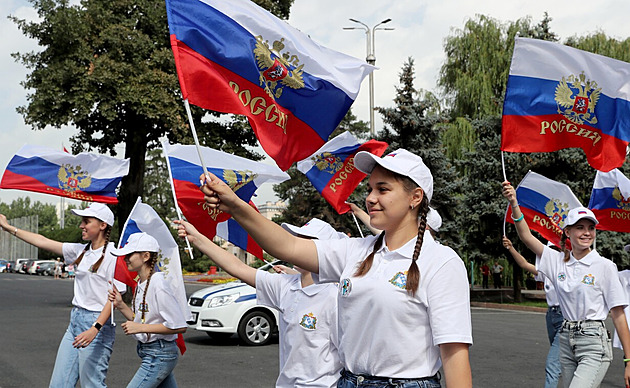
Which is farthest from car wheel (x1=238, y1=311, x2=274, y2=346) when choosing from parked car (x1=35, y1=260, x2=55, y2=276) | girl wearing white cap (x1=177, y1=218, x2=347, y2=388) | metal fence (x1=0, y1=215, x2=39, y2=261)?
metal fence (x1=0, y1=215, x2=39, y2=261)

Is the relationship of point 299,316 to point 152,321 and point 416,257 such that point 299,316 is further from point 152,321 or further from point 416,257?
point 416,257

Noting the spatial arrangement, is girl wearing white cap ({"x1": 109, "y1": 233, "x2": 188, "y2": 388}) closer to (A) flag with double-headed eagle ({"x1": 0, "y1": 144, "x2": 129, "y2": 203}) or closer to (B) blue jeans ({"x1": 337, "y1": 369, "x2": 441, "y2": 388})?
(A) flag with double-headed eagle ({"x1": 0, "y1": 144, "x2": 129, "y2": 203})

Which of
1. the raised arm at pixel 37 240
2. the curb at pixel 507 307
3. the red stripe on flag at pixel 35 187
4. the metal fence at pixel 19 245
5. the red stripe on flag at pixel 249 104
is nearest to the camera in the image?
the red stripe on flag at pixel 249 104

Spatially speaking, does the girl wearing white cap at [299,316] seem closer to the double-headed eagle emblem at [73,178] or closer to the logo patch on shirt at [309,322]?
the logo patch on shirt at [309,322]

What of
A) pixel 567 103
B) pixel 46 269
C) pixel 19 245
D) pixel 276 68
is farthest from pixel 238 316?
pixel 19 245

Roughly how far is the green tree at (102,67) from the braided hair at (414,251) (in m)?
18.6

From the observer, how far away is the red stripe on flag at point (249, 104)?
12.6 feet

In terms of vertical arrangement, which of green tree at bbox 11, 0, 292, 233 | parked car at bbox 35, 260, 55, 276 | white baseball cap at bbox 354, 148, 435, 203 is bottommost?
parked car at bbox 35, 260, 55, 276

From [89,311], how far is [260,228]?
13.7 ft

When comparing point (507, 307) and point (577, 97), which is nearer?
point (577, 97)

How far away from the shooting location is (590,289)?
5.82 meters

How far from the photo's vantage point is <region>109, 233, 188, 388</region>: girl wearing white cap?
5566mm

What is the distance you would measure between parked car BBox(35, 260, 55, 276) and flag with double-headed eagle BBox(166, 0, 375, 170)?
220 feet

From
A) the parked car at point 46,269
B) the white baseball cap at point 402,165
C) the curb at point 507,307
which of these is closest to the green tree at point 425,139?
the curb at point 507,307
